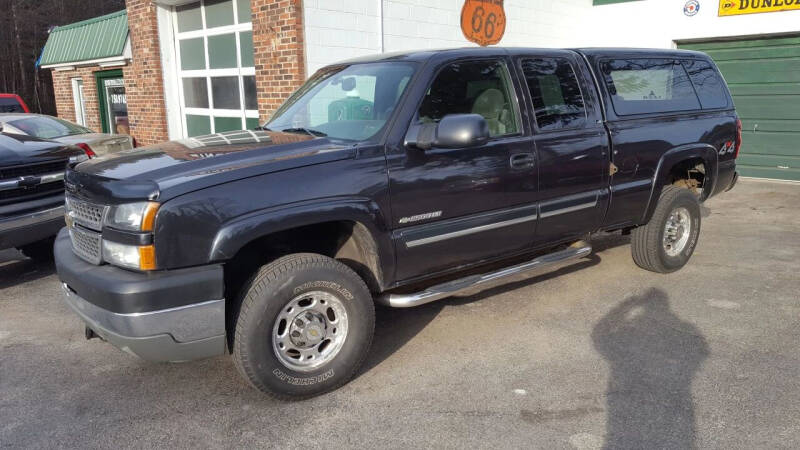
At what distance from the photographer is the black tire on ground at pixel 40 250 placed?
Result: 6246 mm

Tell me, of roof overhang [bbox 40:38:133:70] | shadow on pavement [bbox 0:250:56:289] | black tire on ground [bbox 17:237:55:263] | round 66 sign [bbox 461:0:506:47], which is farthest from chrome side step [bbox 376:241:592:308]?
roof overhang [bbox 40:38:133:70]

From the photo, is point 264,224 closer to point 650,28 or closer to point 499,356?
point 499,356

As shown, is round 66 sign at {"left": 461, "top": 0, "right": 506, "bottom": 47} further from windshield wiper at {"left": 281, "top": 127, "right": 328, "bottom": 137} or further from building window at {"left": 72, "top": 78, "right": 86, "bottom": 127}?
building window at {"left": 72, "top": 78, "right": 86, "bottom": 127}

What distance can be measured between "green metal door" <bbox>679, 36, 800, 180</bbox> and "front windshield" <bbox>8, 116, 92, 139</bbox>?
12.1 metres

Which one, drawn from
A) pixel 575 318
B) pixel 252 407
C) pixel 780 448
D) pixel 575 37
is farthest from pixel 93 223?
pixel 575 37

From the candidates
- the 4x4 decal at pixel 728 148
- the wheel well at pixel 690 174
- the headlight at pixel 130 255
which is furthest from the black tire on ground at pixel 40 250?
the 4x4 decal at pixel 728 148

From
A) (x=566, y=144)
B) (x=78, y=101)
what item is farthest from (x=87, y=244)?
(x=78, y=101)

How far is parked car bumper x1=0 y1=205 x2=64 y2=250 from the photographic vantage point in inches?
201

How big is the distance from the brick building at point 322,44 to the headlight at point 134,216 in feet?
17.6

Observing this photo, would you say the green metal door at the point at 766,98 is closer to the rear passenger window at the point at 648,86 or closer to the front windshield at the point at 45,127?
the rear passenger window at the point at 648,86

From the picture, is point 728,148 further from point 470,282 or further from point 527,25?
point 527,25

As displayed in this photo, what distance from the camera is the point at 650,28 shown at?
1232cm

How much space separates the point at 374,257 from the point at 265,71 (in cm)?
581

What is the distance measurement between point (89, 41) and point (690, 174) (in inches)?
499
